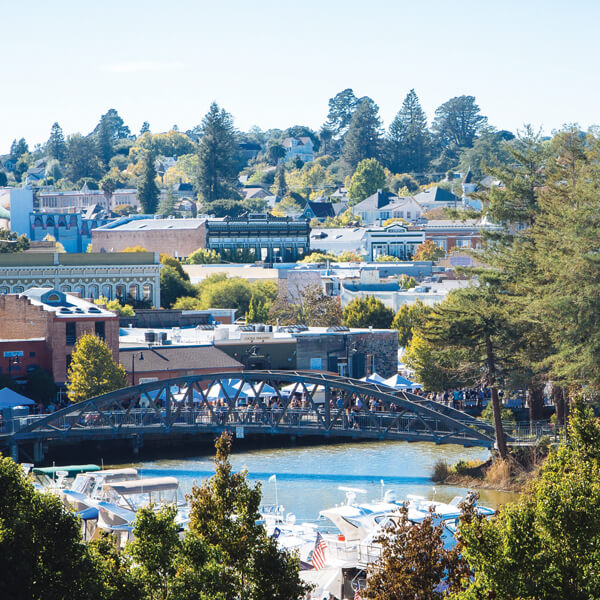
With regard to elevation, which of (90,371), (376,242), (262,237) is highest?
(262,237)

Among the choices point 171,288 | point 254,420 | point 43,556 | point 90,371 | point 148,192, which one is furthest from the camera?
point 148,192

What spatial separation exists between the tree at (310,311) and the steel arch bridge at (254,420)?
82.5ft

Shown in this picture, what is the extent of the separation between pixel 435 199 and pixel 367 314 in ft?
326

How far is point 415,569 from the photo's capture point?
21297mm

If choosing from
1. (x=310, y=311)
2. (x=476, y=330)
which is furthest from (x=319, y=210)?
(x=476, y=330)

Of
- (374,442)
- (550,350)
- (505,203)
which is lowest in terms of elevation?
(374,442)

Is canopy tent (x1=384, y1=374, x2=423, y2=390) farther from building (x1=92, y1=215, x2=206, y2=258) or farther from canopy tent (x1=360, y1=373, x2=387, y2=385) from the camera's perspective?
building (x1=92, y1=215, x2=206, y2=258)

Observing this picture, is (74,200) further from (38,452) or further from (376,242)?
(38,452)

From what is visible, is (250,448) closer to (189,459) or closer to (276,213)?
(189,459)

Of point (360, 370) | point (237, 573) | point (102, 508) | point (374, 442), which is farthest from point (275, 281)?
point (237, 573)

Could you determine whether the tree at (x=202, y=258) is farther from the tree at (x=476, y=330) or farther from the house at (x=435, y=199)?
the tree at (x=476, y=330)

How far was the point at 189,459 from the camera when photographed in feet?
165

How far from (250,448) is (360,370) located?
546 inches

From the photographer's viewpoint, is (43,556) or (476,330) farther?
(476,330)
